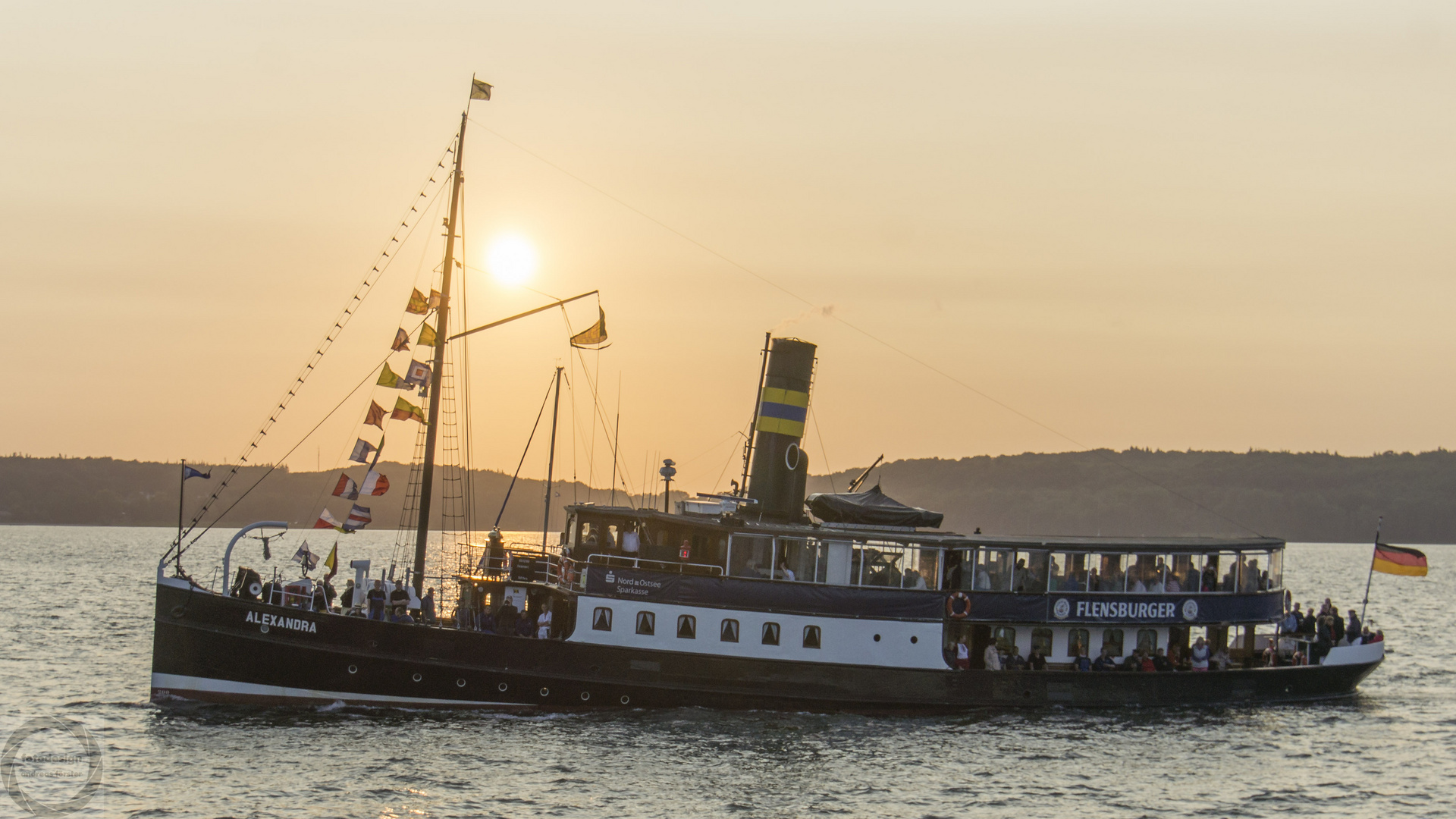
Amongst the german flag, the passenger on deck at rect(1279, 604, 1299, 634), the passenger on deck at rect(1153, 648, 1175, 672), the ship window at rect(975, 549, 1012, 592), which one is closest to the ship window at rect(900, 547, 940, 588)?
the ship window at rect(975, 549, 1012, 592)

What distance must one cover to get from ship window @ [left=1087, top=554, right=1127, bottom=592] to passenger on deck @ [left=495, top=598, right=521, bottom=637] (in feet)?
48.0

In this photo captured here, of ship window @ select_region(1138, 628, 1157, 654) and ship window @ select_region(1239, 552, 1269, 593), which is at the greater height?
ship window @ select_region(1239, 552, 1269, 593)

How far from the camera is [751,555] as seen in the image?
30.9 metres

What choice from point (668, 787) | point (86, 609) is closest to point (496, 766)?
point (668, 787)

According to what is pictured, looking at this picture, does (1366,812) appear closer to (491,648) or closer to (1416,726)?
(1416,726)

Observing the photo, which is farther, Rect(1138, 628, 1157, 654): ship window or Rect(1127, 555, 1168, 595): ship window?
Rect(1138, 628, 1157, 654): ship window

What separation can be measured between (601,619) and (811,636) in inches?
199

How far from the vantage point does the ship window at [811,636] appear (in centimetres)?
3017

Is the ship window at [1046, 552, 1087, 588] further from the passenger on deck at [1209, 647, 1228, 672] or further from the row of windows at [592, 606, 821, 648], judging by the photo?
the row of windows at [592, 606, 821, 648]

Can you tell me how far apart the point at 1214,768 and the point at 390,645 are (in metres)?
18.9

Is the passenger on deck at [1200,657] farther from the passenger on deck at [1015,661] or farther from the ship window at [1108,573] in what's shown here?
the passenger on deck at [1015,661]

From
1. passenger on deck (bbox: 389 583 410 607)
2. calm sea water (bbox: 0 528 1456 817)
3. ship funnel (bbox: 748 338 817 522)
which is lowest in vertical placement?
calm sea water (bbox: 0 528 1456 817)

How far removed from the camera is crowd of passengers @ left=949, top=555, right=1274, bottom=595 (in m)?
31.8

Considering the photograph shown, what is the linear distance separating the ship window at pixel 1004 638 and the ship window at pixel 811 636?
4.89m
